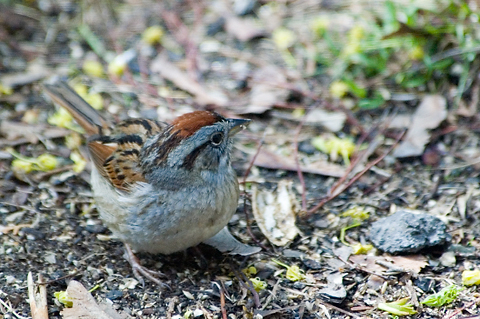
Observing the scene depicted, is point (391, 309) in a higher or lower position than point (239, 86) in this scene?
lower

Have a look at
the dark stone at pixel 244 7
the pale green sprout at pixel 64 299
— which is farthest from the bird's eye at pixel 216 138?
the dark stone at pixel 244 7

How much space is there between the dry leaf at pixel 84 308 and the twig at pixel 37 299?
11cm

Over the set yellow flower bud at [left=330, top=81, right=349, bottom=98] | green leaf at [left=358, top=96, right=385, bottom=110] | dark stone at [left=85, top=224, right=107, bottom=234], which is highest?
yellow flower bud at [left=330, top=81, right=349, bottom=98]

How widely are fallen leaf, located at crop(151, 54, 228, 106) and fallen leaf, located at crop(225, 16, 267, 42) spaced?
66cm

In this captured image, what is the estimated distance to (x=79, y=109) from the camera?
429cm

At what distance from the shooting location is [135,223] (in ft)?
11.3

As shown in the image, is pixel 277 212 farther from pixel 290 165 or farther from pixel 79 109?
pixel 79 109

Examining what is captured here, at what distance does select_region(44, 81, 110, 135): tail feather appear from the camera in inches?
165

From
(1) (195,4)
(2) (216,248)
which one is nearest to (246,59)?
(1) (195,4)

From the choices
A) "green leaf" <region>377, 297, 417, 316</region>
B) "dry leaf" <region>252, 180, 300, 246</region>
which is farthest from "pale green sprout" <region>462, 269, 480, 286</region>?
"dry leaf" <region>252, 180, 300, 246</region>

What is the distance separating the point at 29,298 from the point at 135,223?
26.3 inches

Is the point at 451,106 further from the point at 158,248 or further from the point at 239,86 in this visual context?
the point at 158,248

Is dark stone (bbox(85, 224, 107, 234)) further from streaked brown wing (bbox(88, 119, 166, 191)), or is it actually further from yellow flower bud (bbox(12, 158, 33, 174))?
yellow flower bud (bbox(12, 158, 33, 174))

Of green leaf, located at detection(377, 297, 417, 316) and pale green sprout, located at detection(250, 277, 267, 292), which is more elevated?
pale green sprout, located at detection(250, 277, 267, 292)
